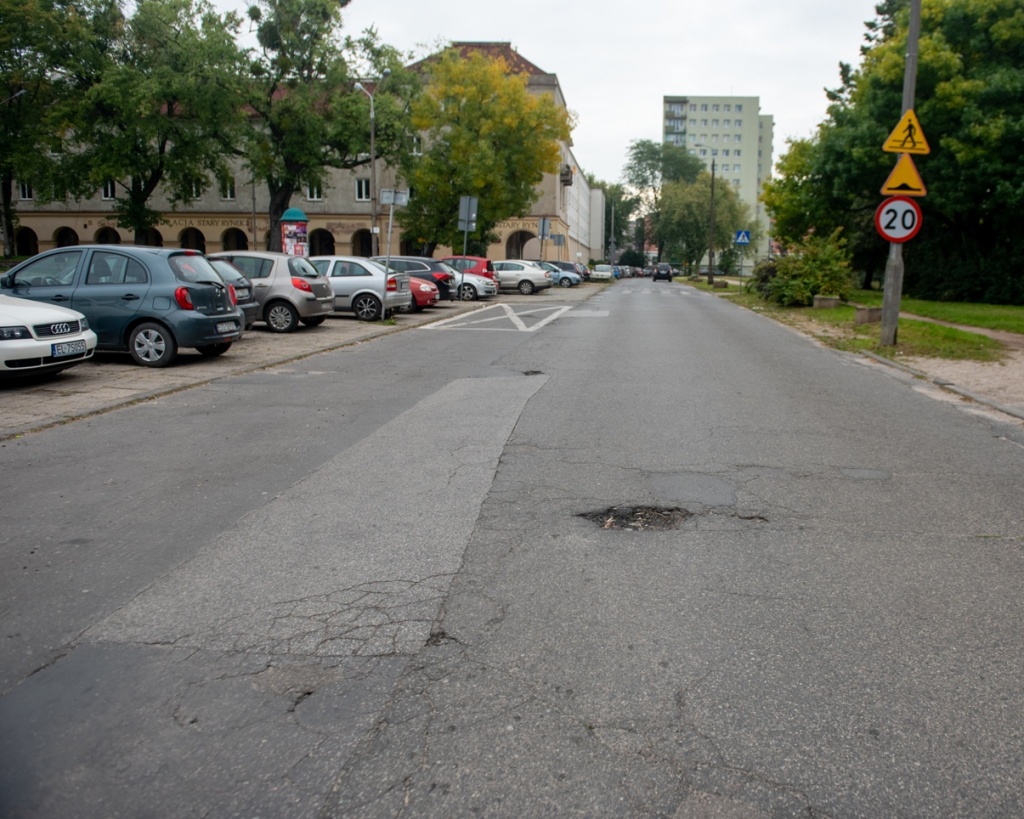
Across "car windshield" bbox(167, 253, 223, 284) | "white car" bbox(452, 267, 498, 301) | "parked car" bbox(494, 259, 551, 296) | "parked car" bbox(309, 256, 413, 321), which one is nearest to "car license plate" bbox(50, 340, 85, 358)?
"car windshield" bbox(167, 253, 223, 284)

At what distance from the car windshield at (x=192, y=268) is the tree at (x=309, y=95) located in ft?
94.7

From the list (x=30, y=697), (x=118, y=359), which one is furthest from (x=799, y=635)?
(x=118, y=359)

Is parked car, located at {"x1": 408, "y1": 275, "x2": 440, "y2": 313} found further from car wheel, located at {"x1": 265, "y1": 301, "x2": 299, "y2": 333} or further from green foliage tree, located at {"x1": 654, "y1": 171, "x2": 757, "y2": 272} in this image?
green foliage tree, located at {"x1": 654, "y1": 171, "x2": 757, "y2": 272}

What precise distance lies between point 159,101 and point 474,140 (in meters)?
15.3

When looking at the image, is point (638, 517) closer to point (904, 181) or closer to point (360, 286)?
point (904, 181)

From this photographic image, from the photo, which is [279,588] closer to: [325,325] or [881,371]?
[881,371]

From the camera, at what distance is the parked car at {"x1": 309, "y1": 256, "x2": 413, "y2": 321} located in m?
22.4

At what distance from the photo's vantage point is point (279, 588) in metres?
4.29

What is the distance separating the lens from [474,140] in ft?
152

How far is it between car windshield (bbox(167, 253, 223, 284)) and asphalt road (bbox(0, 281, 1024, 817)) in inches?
194

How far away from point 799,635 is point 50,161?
150 ft

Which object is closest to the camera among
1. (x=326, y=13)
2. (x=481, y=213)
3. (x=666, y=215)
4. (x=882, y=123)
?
(x=882, y=123)

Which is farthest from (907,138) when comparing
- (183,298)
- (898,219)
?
(183,298)

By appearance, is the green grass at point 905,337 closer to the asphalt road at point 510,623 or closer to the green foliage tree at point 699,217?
the asphalt road at point 510,623
